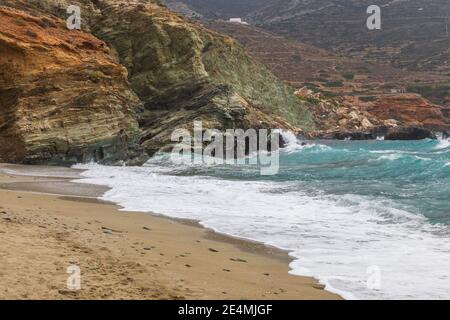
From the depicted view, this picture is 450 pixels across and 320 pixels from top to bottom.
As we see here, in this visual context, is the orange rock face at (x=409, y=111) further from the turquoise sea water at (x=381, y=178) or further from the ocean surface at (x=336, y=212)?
the ocean surface at (x=336, y=212)

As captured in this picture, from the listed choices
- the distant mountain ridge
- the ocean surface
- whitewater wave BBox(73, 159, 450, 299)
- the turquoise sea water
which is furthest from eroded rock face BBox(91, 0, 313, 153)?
the distant mountain ridge

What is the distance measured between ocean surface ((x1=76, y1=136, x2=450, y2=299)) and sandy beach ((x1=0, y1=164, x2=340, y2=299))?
0.69m

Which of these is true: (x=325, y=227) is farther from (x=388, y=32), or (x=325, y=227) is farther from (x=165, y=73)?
(x=388, y=32)

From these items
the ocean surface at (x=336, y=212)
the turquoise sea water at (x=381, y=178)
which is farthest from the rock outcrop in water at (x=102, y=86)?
the turquoise sea water at (x=381, y=178)

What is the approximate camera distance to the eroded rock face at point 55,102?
84.1ft

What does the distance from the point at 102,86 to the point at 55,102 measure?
290 centimetres

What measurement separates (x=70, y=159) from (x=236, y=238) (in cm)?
1821

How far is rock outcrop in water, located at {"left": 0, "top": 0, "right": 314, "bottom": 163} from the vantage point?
85.9ft

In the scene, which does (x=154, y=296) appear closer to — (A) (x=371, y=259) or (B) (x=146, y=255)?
Result: (B) (x=146, y=255)

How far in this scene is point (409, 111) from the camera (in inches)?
3765

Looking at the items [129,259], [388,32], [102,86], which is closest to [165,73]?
[102,86]

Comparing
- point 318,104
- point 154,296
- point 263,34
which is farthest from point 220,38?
point 263,34

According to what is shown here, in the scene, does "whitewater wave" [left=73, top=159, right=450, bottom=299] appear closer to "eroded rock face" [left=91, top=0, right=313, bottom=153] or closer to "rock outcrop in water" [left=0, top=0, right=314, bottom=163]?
"rock outcrop in water" [left=0, top=0, right=314, bottom=163]

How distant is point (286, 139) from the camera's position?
51.3 meters
